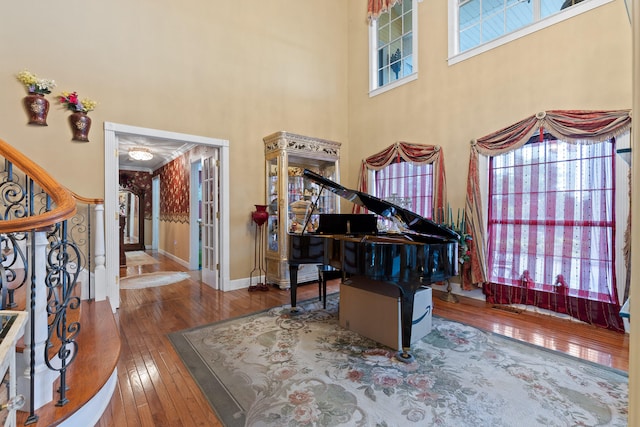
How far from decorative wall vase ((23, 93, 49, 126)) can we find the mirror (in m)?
6.08

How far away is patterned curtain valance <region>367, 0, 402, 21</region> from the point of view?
4887 mm

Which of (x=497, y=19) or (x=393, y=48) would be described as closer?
(x=497, y=19)

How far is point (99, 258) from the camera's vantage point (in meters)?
3.16

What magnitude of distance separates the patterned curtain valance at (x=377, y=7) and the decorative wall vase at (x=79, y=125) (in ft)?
15.4

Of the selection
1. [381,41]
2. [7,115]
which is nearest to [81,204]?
[7,115]

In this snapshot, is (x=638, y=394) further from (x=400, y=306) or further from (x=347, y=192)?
(x=347, y=192)

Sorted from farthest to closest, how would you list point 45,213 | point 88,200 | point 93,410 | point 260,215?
point 260,215
point 88,200
point 93,410
point 45,213

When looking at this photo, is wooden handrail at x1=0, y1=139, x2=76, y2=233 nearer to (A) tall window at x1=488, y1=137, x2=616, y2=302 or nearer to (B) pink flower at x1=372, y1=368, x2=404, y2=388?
(B) pink flower at x1=372, y1=368, x2=404, y2=388

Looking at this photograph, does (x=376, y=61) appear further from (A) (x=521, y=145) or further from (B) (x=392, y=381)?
(B) (x=392, y=381)

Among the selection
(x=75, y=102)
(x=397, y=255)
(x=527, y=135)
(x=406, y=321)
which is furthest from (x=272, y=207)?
(x=527, y=135)

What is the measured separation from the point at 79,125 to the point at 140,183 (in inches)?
250

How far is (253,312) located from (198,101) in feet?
Result: 9.78

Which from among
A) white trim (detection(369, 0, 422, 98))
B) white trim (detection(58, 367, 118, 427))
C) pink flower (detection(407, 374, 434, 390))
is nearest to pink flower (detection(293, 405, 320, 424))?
pink flower (detection(407, 374, 434, 390))

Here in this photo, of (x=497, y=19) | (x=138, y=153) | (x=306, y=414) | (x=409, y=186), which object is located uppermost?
(x=497, y=19)
